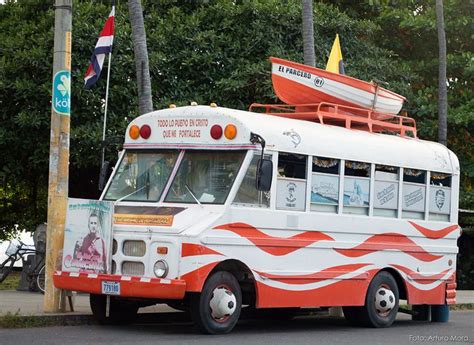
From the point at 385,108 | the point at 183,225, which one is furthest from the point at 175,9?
the point at 183,225

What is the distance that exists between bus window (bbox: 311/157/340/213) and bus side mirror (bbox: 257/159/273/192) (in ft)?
3.97

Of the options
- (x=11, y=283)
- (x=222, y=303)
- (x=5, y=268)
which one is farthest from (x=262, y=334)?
(x=11, y=283)

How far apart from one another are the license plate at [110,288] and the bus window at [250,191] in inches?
70.9

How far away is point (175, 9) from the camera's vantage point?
2392 cm

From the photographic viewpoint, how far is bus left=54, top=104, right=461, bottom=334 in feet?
43.2

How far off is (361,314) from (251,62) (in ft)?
29.8

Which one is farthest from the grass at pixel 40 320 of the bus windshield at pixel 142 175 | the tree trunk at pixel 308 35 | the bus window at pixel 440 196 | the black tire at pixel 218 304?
the tree trunk at pixel 308 35

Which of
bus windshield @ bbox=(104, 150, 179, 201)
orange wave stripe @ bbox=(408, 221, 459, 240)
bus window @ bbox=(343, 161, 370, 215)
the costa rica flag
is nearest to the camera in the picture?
bus windshield @ bbox=(104, 150, 179, 201)

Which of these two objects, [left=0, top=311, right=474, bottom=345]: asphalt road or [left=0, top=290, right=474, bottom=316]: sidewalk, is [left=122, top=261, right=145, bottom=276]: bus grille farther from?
[left=0, top=290, right=474, bottom=316]: sidewalk

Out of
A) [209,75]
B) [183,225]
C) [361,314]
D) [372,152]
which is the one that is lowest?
[361,314]

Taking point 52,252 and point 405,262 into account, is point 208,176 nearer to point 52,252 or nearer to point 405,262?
point 52,252

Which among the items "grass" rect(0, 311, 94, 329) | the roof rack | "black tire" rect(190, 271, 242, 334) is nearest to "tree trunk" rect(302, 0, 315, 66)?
the roof rack

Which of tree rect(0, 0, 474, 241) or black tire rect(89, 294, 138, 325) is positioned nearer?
black tire rect(89, 294, 138, 325)

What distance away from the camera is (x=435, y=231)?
16.9 metres
